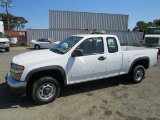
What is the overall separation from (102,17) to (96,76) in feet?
79.8

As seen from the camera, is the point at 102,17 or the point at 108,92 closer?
the point at 108,92

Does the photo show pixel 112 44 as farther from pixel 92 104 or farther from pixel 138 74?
pixel 92 104

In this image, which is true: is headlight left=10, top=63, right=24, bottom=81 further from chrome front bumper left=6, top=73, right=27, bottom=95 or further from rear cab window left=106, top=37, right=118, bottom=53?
rear cab window left=106, top=37, right=118, bottom=53

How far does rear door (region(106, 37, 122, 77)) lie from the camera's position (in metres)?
5.47

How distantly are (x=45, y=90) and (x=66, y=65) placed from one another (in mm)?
865

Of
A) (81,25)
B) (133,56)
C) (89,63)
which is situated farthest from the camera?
(81,25)

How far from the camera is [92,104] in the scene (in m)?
4.68

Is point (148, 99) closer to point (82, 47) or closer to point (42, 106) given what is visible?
point (82, 47)

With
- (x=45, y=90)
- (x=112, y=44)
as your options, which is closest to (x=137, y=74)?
(x=112, y=44)

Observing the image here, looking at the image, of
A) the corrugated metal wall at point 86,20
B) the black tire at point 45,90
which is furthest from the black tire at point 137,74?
the corrugated metal wall at point 86,20

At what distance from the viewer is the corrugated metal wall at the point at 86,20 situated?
26.3m

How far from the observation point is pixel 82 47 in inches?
198

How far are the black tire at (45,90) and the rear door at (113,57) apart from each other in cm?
178

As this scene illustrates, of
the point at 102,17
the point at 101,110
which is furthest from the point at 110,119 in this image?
the point at 102,17
